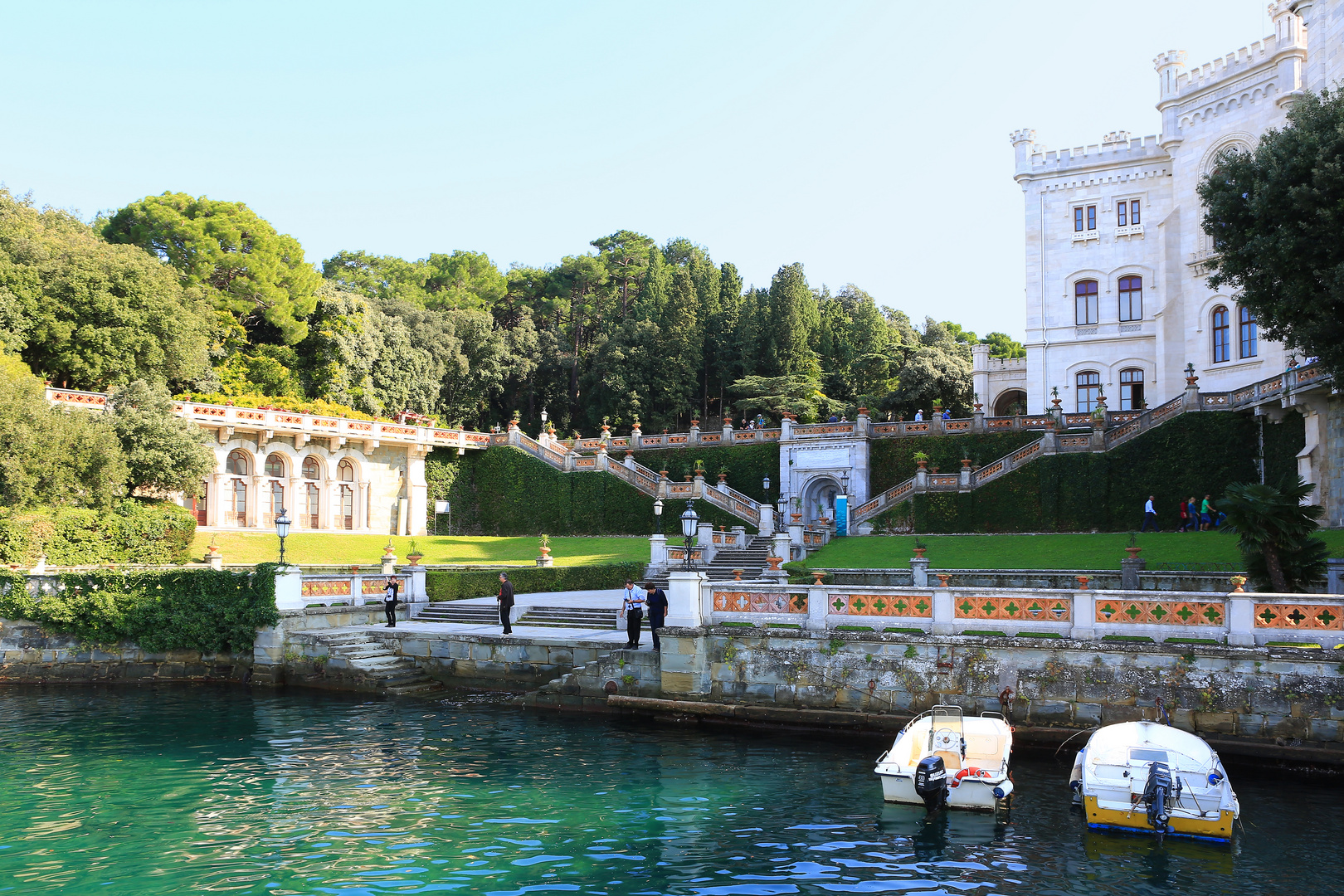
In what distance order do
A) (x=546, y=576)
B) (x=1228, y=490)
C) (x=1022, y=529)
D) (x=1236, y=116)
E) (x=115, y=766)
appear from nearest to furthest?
(x=115, y=766) < (x=1228, y=490) < (x=546, y=576) < (x=1022, y=529) < (x=1236, y=116)

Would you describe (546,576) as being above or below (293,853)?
above

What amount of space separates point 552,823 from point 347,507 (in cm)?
3546

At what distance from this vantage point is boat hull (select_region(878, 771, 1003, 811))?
11938 millimetres

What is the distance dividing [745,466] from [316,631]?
2338cm

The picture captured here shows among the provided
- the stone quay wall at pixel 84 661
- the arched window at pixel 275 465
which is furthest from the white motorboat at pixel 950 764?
the arched window at pixel 275 465

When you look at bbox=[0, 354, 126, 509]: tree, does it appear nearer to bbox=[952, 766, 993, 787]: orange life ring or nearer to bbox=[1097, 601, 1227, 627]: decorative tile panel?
bbox=[952, 766, 993, 787]: orange life ring

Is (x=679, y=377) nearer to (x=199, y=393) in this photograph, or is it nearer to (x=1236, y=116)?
(x=199, y=393)

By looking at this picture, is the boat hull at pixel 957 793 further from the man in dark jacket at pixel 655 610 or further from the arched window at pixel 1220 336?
the arched window at pixel 1220 336

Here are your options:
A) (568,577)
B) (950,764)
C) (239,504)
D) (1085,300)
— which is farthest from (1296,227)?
(239,504)

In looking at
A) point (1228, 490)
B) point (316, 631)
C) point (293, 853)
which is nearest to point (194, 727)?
point (316, 631)

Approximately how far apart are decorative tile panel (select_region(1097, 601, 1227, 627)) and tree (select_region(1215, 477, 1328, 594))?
9.89 ft

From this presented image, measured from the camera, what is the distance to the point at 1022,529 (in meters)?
33.7

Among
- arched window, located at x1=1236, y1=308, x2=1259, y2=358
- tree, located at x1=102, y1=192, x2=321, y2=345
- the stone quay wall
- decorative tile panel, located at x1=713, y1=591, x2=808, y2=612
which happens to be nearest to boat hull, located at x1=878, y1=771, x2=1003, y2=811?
decorative tile panel, located at x1=713, y1=591, x2=808, y2=612

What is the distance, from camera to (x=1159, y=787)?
36.3ft
